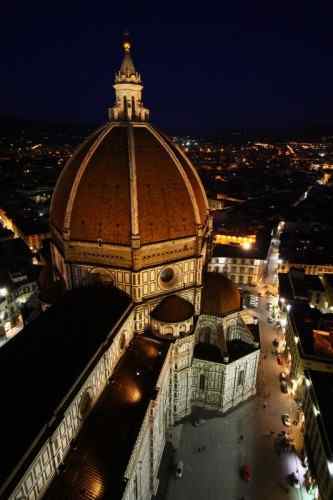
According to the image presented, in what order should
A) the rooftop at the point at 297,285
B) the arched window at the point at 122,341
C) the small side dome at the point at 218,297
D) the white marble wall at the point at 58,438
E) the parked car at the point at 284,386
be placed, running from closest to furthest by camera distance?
the white marble wall at the point at 58,438, the arched window at the point at 122,341, the small side dome at the point at 218,297, the parked car at the point at 284,386, the rooftop at the point at 297,285

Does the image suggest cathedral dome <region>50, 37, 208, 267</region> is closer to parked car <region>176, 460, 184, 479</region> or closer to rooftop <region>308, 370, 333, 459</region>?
rooftop <region>308, 370, 333, 459</region>

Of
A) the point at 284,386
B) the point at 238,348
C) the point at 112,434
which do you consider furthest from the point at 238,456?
the point at 112,434

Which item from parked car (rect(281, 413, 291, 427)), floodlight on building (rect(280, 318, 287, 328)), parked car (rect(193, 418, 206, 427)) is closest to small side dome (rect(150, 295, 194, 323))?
parked car (rect(193, 418, 206, 427))

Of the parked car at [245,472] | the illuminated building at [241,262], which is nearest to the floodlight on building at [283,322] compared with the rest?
the illuminated building at [241,262]

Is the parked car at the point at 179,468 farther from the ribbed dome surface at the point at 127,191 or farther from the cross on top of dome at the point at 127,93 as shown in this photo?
the cross on top of dome at the point at 127,93

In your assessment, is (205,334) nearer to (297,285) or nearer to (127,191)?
(127,191)

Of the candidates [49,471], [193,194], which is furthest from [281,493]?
[193,194]
